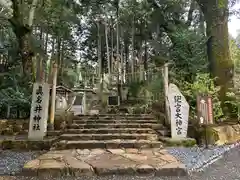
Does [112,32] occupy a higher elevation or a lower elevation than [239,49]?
higher

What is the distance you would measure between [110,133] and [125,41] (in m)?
11.7

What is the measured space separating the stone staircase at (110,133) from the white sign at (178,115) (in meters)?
0.46

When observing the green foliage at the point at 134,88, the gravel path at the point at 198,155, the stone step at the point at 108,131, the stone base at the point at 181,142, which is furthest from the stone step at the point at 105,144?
the green foliage at the point at 134,88

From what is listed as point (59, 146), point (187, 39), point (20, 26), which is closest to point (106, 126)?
point (59, 146)

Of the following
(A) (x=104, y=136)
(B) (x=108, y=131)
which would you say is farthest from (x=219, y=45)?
(A) (x=104, y=136)

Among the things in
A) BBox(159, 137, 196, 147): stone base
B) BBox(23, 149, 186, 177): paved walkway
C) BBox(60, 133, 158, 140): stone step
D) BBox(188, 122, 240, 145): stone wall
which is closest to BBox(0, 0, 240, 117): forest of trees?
BBox(188, 122, 240, 145): stone wall

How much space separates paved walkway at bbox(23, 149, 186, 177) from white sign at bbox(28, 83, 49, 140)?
104 cm

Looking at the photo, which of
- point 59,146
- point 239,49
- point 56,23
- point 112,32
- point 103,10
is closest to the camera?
point 59,146

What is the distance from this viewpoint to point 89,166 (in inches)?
114

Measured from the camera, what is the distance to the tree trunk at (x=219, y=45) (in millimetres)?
5898

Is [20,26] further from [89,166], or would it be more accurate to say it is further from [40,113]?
[89,166]

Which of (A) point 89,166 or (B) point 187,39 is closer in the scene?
(A) point 89,166

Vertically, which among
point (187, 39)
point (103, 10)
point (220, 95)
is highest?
point (103, 10)

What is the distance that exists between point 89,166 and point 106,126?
7.91 ft
